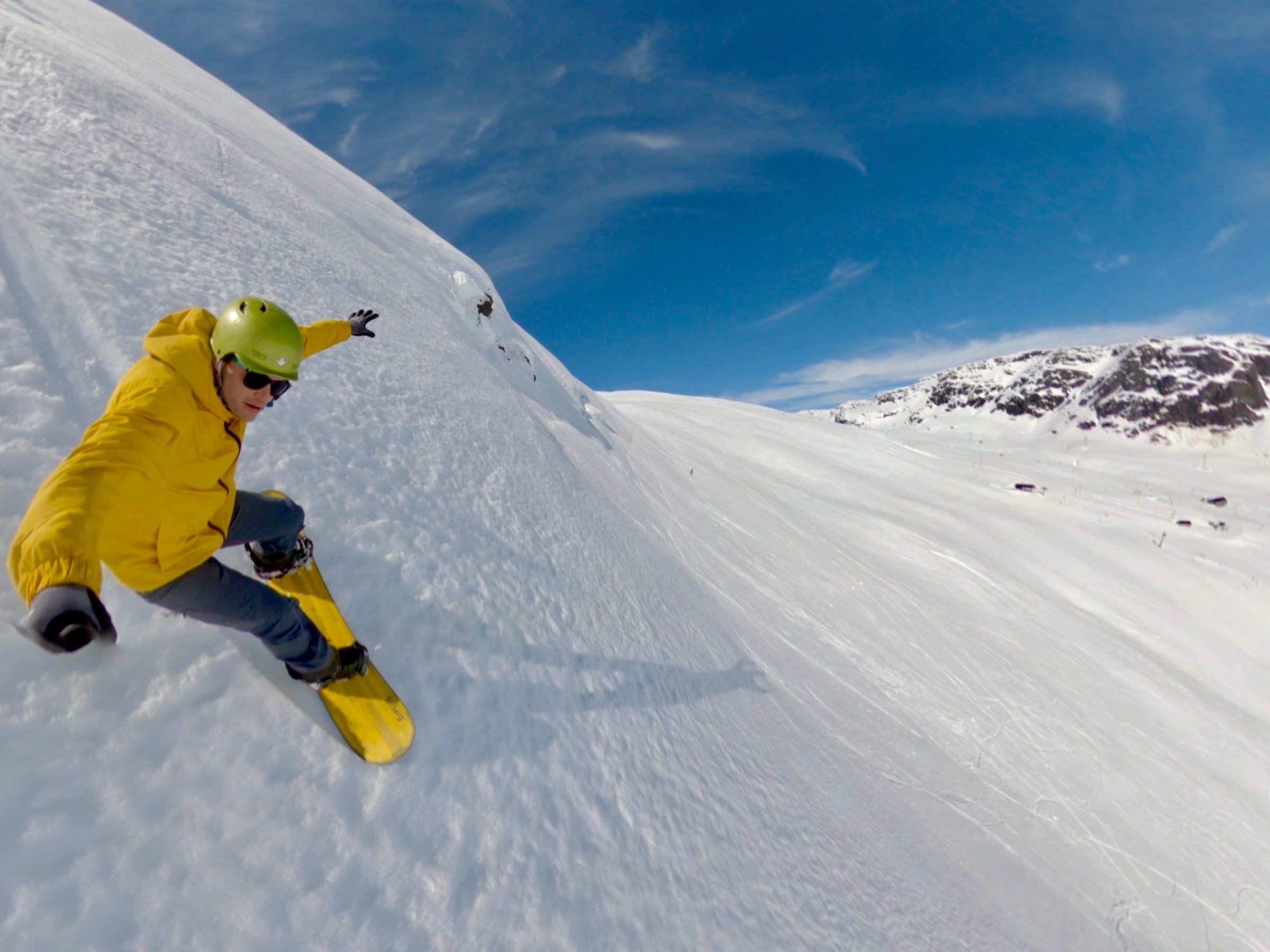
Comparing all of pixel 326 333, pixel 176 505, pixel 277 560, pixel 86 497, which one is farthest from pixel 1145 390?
pixel 86 497

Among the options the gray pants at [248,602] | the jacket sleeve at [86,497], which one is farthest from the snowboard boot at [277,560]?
the jacket sleeve at [86,497]

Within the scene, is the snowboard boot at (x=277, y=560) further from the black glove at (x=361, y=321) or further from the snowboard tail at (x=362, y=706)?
the black glove at (x=361, y=321)

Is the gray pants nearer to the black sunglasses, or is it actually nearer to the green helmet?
the black sunglasses

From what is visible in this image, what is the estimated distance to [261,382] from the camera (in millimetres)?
2633

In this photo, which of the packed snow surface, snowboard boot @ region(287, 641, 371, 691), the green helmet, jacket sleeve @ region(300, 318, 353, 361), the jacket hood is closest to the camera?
the packed snow surface

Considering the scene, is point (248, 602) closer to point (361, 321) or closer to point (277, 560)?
point (277, 560)

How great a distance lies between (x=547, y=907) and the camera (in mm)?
2752

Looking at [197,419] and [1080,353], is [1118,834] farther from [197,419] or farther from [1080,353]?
[1080,353]

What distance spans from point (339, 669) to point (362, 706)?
25cm

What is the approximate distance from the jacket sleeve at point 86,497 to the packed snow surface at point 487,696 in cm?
89

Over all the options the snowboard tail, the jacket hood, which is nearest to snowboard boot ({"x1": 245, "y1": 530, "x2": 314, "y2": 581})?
the snowboard tail

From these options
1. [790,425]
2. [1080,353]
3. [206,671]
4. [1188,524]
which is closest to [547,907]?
[206,671]

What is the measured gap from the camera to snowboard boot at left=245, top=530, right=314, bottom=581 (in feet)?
10.8

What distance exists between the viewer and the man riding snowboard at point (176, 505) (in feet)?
5.82
